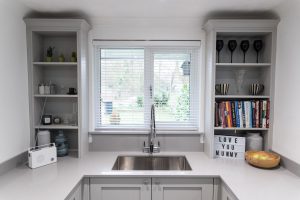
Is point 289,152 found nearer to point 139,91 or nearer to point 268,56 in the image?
point 268,56

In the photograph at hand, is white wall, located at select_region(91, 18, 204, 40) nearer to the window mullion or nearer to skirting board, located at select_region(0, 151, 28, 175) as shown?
the window mullion

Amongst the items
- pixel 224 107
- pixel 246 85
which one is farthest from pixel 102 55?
pixel 246 85

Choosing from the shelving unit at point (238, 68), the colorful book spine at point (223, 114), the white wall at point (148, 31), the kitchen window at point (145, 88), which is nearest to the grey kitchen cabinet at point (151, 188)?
the shelving unit at point (238, 68)

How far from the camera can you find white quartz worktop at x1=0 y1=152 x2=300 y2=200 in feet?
4.56

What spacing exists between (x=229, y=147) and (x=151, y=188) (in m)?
0.92

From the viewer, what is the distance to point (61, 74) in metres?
2.32

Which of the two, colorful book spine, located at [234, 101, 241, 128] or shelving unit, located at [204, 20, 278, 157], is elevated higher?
Answer: shelving unit, located at [204, 20, 278, 157]

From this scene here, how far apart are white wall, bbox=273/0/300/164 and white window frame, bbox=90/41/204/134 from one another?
743mm

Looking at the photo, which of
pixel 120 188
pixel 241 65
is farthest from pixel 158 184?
pixel 241 65

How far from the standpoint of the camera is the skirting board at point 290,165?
5.57ft

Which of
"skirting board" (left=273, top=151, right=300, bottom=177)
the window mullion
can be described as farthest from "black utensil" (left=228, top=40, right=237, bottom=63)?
"skirting board" (left=273, top=151, right=300, bottom=177)

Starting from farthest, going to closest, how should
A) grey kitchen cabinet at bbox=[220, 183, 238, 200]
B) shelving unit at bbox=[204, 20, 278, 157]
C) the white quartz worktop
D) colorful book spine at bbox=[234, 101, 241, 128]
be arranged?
1. colorful book spine at bbox=[234, 101, 241, 128]
2. shelving unit at bbox=[204, 20, 278, 157]
3. grey kitchen cabinet at bbox=[220, 183, 238, 200]
4. the white quartz worktop

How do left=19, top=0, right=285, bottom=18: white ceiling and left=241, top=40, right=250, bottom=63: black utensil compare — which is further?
left=241, top=40, right=250, bottom=63: black utensil

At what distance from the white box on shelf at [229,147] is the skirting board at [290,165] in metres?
0.34
